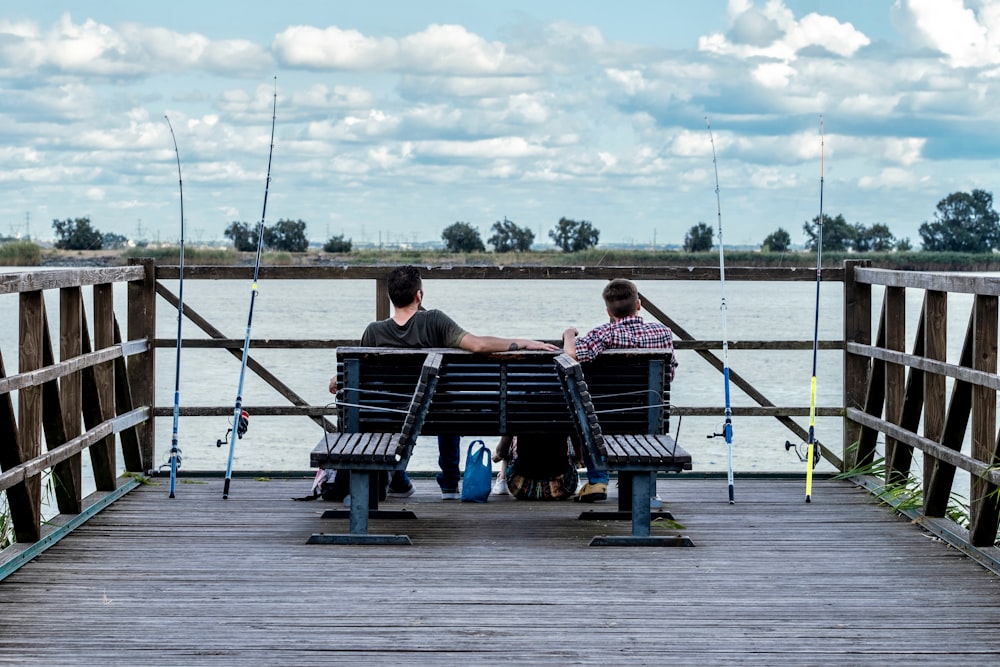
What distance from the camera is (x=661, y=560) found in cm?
506

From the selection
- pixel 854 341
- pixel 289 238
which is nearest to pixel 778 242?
pixel 289 238

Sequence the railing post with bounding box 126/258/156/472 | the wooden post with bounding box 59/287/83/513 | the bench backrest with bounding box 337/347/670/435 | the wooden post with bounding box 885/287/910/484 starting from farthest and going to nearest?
the railing post with bounding box 126/258/156/472
the wooden post with bounding box 885/287/910/484
the wooden post with bounding box 59/287/83/513
the bench backrest with bounding box 337/347/670/435

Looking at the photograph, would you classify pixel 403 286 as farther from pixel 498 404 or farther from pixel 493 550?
pixel 493 550

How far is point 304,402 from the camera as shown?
6863 millimetres

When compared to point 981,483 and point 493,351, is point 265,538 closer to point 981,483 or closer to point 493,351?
point 493,351

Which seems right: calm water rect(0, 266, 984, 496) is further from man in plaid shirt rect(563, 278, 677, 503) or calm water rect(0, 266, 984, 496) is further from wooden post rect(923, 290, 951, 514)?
wooden post rect(923, 290, 951, 514)

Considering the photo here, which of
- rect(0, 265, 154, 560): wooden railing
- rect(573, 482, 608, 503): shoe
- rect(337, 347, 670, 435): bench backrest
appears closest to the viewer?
rect(0, 265, 154, 560): wooden railing

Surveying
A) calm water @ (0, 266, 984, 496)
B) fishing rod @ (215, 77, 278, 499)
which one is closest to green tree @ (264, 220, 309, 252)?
calm water @ (0, 266, 984, 496)

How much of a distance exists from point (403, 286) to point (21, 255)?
40.7 metres

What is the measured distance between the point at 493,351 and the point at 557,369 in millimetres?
288

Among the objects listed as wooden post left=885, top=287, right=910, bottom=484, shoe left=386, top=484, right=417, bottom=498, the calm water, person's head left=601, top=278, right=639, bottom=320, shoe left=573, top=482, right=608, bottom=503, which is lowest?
the calm water

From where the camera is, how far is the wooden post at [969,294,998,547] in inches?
201

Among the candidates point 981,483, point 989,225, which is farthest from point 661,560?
point 989,225

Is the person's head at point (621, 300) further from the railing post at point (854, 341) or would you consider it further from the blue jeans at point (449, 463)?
the railing post at point (854, 341)
